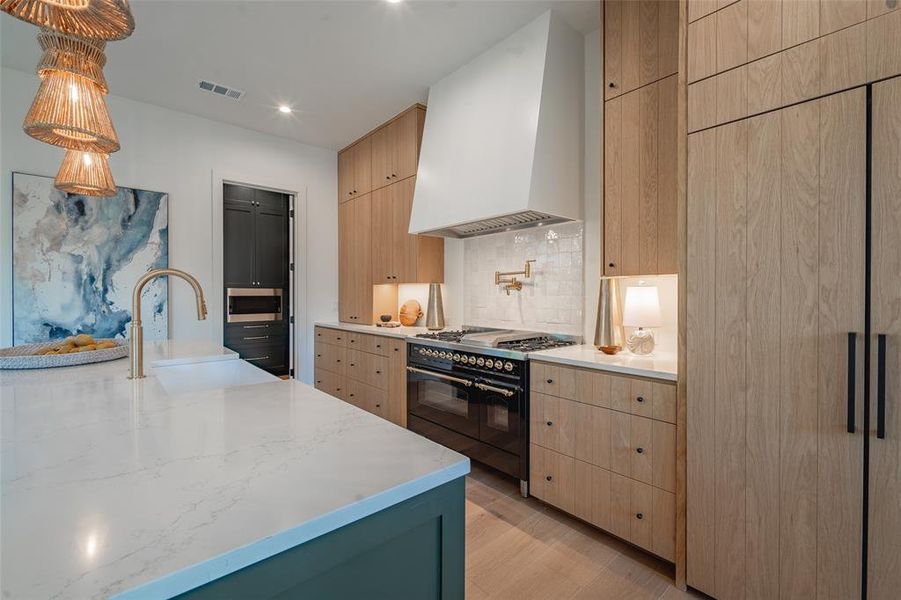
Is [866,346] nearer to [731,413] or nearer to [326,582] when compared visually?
[731,413]

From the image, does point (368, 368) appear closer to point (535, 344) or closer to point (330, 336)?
point (330, 336)

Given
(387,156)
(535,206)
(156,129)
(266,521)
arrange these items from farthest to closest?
(387,156) → (156,129) → (535,206) → (266,521)

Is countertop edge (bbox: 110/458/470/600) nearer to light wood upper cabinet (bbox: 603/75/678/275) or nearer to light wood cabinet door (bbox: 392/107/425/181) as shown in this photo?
light wood upper cabinet (bbox: 603/75/678/275)

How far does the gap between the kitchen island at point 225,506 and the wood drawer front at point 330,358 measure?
10.0 ft

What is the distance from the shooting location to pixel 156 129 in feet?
12.1

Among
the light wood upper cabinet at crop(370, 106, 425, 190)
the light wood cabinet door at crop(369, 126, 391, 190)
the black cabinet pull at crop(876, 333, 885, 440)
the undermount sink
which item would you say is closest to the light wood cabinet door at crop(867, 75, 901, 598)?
the black cabinet pull at crop(876, 333, 885, 440)

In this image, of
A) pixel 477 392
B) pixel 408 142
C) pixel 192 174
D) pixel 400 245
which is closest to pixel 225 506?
pixel 477 392

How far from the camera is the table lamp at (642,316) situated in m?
2.26

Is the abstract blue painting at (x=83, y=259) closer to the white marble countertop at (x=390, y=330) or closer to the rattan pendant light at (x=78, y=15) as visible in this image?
the white marble countertop at (x=390, y=330)

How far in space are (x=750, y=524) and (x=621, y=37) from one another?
7.85 ft

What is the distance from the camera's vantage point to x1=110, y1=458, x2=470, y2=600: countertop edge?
0.47 meters

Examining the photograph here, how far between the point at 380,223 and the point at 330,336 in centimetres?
131

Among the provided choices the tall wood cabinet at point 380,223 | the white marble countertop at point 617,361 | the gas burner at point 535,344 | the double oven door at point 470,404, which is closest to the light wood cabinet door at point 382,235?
the tall wood cabinet at point 380,223

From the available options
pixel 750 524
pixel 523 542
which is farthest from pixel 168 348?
pixel 750 524
